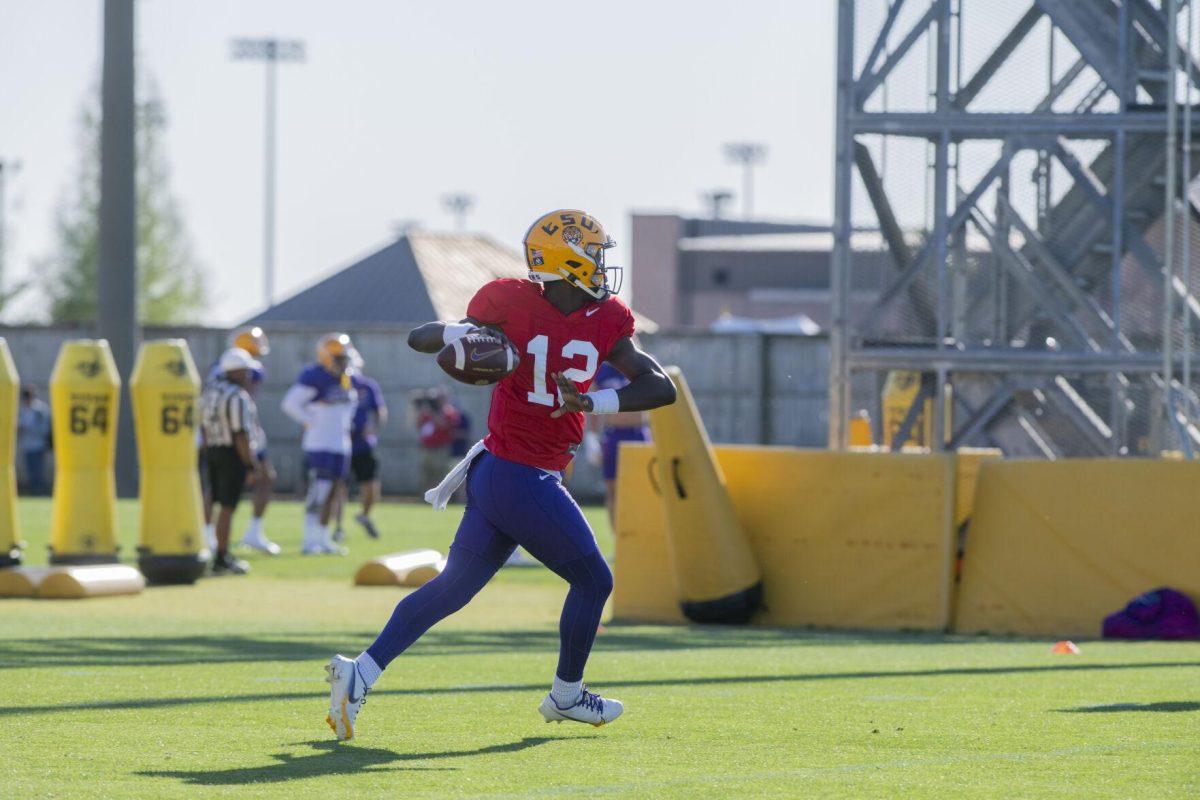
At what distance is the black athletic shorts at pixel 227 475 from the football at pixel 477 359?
35.3ft

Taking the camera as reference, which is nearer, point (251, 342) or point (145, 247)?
point (251, 342)

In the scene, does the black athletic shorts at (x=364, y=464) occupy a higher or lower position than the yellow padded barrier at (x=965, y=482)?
lower

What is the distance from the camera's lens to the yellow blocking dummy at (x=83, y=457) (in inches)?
630

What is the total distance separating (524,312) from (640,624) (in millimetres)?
6437

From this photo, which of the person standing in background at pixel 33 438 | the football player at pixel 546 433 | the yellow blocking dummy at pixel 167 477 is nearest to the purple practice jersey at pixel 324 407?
the yellow blocking dummy at pixel 167 477

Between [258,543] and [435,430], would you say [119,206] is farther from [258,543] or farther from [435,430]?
[258,543]

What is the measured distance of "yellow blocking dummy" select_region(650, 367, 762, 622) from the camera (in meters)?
13.2

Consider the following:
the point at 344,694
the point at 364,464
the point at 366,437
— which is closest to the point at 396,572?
the point at 366,437

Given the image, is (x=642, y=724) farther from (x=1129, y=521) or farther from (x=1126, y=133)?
(x=1126, y=133)

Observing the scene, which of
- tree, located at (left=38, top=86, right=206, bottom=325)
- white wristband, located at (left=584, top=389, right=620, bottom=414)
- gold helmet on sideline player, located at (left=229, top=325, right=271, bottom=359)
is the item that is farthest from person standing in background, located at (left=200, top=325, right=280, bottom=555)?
tree, located at (left=38, top=86, right=206, bottom=325)

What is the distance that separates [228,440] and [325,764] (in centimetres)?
1130

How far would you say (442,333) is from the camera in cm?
716

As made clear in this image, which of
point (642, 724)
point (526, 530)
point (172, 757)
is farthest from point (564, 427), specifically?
point (172, 757)

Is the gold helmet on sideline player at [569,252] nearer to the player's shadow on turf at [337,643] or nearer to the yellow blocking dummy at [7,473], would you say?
the player's shadow on turf at [337,643]
